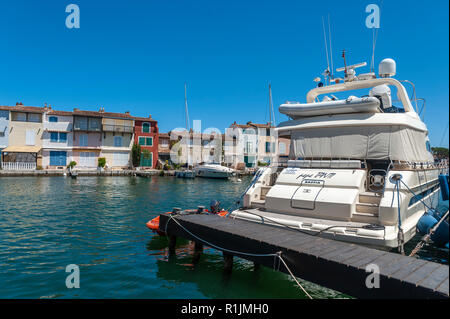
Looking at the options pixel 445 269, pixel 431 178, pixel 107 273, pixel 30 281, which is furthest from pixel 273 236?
pixel 431 178

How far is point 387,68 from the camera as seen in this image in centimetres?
1278

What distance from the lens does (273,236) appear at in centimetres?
771

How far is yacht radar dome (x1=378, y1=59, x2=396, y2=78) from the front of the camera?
12.7 meters

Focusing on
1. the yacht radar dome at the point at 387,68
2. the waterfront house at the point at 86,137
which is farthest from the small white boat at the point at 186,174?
the yacht radar dome at the point at 387,68

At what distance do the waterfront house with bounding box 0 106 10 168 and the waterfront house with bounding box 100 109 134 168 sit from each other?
13415mm

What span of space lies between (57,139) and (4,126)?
7148 millimetres

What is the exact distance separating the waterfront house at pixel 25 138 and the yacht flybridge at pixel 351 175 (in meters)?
47.0

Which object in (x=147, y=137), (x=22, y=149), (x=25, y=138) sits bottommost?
(x=22, y=149)

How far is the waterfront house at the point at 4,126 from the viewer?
153 ft

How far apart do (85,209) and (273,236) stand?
14.0 meters

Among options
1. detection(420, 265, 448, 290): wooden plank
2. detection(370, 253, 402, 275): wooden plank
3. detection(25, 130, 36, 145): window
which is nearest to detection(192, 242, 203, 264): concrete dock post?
detection(370, 253, 402, 275): wooden plank

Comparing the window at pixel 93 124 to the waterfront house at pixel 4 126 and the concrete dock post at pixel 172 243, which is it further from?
the concrete dock post at pixel 172 243

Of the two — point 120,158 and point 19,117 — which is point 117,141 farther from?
point 19,117

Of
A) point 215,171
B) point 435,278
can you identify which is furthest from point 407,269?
point 215,171
